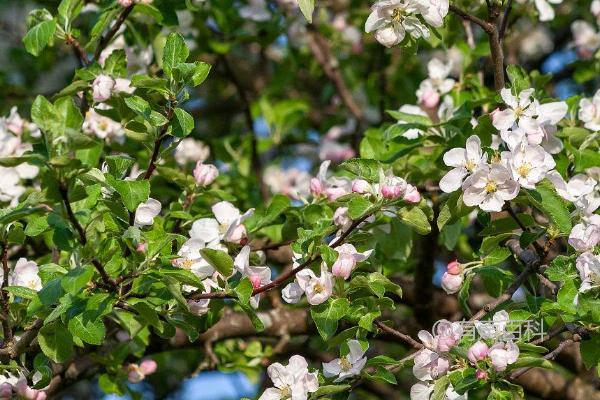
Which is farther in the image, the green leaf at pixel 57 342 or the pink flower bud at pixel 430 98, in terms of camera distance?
the pink flower bud at pixel 430 98

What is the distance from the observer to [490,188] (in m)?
1.85

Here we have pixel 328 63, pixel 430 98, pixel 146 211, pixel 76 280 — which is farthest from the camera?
pixel 328 63

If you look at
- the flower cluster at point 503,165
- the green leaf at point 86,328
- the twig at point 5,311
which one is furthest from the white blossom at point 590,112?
the twig at point 5,311

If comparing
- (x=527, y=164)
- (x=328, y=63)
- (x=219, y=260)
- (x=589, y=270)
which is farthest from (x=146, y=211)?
(x=328, y=63)

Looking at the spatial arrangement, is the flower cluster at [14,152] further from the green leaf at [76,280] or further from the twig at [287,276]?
the green leaf at [76,280]

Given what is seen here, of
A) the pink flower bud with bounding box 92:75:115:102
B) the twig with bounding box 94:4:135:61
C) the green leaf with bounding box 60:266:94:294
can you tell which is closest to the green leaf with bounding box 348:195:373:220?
the green leaf with bounding box 60:266:94:294

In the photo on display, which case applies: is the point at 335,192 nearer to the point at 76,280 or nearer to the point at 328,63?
the point at 76,280

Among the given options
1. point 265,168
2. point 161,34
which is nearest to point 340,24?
point 265,168

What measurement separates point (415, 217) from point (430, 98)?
0.86m

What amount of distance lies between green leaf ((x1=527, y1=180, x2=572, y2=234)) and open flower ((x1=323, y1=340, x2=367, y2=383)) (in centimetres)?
42

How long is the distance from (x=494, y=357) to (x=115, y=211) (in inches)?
Result: 27.5

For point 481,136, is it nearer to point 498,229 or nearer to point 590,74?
point 498,229

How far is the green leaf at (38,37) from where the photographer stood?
2197 millimetres

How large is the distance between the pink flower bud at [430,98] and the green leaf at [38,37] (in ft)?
3.27
